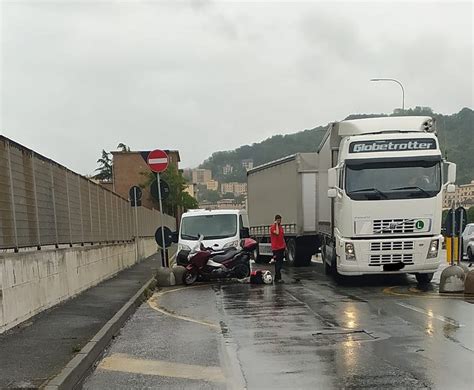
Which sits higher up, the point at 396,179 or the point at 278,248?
the point at 396,179

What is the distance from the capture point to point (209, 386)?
20.4ft

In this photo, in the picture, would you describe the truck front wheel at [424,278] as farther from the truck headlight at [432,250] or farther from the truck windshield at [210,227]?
the truck windshield at [210,227]

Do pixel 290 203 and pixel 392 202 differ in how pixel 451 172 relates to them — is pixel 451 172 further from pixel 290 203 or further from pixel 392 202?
pixel 290 203

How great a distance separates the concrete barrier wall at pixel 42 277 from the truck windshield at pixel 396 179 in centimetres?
675

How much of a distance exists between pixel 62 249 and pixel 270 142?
53.5 meters

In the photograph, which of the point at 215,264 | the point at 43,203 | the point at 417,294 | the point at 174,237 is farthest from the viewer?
the point at 174,237

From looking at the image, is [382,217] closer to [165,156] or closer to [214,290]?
[214,290]

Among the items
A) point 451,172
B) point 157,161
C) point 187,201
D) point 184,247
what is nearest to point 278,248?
point 184,247

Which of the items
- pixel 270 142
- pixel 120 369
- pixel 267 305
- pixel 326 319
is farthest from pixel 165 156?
pixel 270 142

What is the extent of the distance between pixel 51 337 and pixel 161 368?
7.18 feet

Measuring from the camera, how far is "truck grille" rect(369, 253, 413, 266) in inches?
577

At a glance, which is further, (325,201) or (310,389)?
(325,201)

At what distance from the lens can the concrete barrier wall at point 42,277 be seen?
880 cm

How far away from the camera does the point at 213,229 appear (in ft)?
61.0
